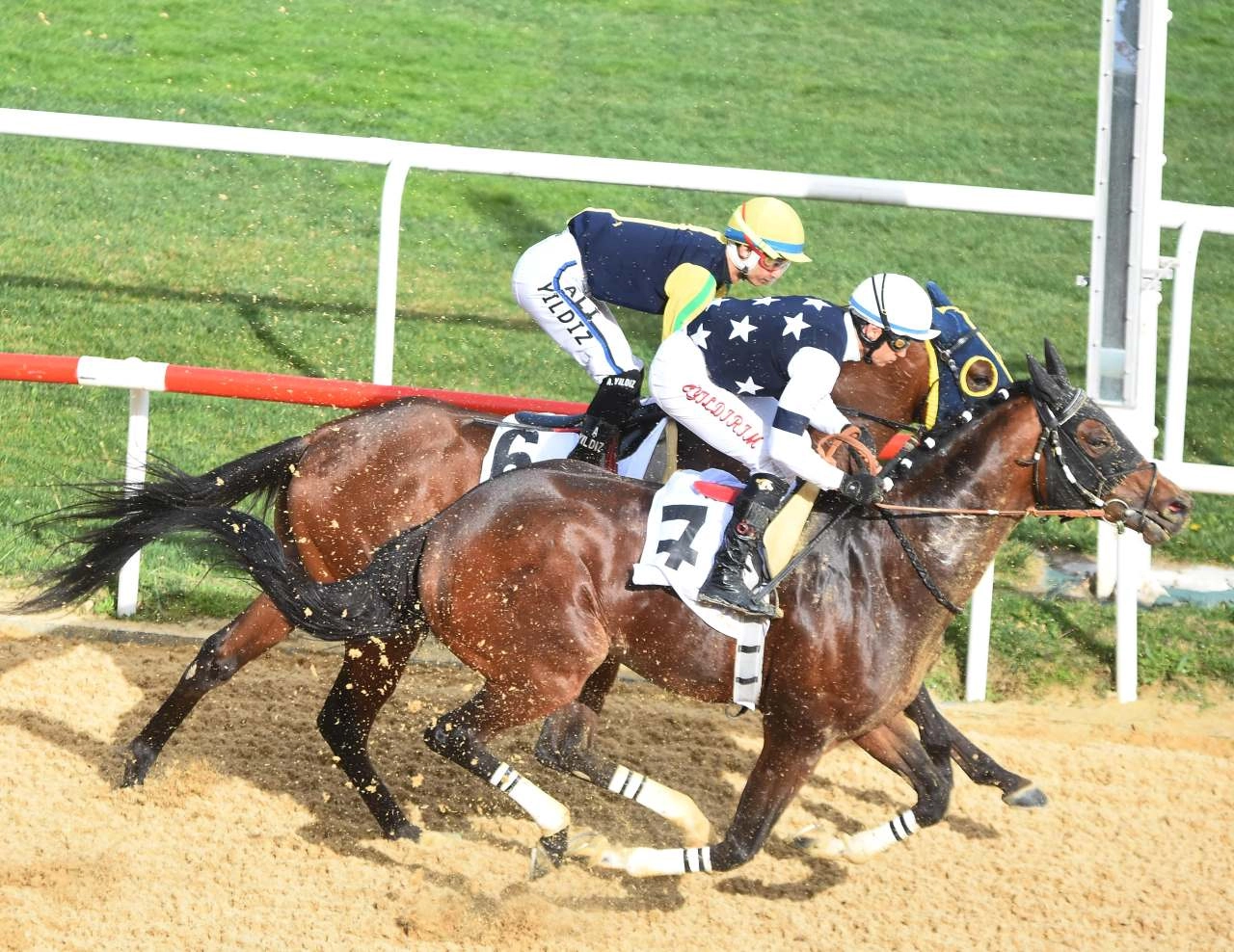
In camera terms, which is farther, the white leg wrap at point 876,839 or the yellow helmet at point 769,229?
the yellow helmet at point 769,229

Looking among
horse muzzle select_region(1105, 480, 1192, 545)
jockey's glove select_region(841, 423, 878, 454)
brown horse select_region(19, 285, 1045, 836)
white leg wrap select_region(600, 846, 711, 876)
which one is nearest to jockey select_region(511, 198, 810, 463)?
brown horse select_region(19, 285, 1045, 836)

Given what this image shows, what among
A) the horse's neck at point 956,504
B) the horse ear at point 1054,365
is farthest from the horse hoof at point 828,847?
the horse ear at point 1054,365

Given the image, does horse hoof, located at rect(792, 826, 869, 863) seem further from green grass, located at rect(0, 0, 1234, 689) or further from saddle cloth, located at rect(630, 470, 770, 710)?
green grass, located at rect(0, 0, 1234, 689)

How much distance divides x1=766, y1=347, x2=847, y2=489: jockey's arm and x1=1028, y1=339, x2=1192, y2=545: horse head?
55 cm

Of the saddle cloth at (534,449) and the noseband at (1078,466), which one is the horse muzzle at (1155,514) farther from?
the saddle cloth at (534,449)

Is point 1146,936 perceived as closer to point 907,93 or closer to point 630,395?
point 630,395

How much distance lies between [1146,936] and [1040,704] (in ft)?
5.44

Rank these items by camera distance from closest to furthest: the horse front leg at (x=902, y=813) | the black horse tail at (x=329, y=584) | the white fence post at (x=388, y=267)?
1. the black horse tail at (x=329, y=584)
2. the horse front leg at (x=902, y=813)
3. the white fence post at (x=388, y=267)

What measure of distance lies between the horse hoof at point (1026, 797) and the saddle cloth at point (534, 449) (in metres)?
1.56

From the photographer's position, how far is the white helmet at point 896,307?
454 centimetres

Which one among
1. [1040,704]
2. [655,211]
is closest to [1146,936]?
[1040,704]

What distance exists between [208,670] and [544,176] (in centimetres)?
242

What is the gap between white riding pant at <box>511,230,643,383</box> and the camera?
5.45 m

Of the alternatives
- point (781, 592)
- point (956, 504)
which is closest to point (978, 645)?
point (956, 504)
